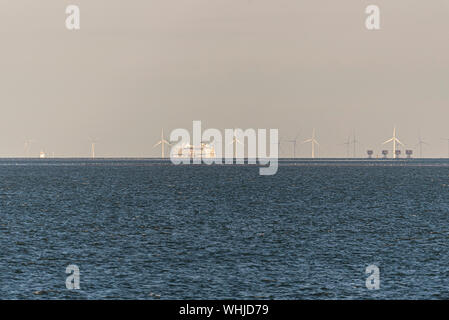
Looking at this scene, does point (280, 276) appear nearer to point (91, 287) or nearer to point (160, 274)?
point (160, 274)

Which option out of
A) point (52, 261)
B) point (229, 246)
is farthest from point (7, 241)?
point (229, 246)

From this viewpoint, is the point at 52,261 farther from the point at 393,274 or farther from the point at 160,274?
the point at 393,274

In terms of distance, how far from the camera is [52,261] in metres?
46.2

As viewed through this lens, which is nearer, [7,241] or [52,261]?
[52,261]

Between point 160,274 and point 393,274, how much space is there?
14.5 m

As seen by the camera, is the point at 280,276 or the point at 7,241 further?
the point at 7,241

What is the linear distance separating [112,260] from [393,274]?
1921cm
